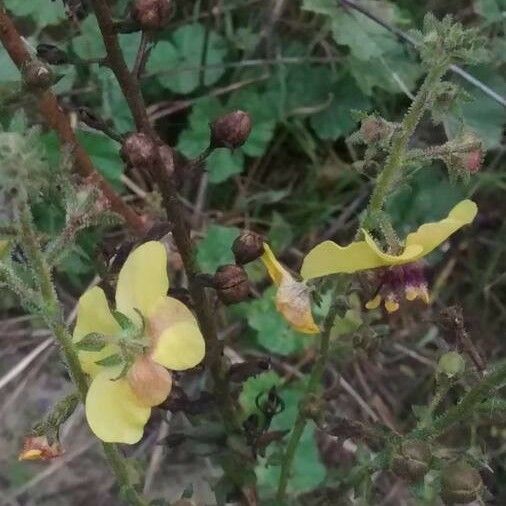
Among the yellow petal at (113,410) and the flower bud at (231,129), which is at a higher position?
the flower bud at (231,129)

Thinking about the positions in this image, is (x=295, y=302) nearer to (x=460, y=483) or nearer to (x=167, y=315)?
(x=167, y=315)

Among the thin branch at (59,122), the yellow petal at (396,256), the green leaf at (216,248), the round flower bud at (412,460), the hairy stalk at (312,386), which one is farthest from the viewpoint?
the green leaf at (216,248)

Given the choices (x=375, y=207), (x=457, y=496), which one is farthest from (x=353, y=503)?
(x=375, y=207)

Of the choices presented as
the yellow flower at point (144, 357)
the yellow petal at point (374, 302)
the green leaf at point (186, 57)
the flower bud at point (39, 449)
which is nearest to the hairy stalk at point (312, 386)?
the yellow petal at point (374, 302)

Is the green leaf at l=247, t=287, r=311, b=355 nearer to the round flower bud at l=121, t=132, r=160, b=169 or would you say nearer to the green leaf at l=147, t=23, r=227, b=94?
the green leaf at l=147, t=23, r=227, b=94

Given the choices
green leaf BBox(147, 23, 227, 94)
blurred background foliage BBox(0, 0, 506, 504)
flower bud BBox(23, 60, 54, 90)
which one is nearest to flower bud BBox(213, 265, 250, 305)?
flower bud BBox(23, 60, 54, 90)

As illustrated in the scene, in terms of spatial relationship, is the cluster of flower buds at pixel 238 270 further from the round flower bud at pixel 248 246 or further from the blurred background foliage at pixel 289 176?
the blurred background foliage at pixel 289 176

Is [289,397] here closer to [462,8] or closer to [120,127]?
[120,127]

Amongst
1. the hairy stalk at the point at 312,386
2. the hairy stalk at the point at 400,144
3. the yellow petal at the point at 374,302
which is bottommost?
the hairy stalk at the point at 312,386
